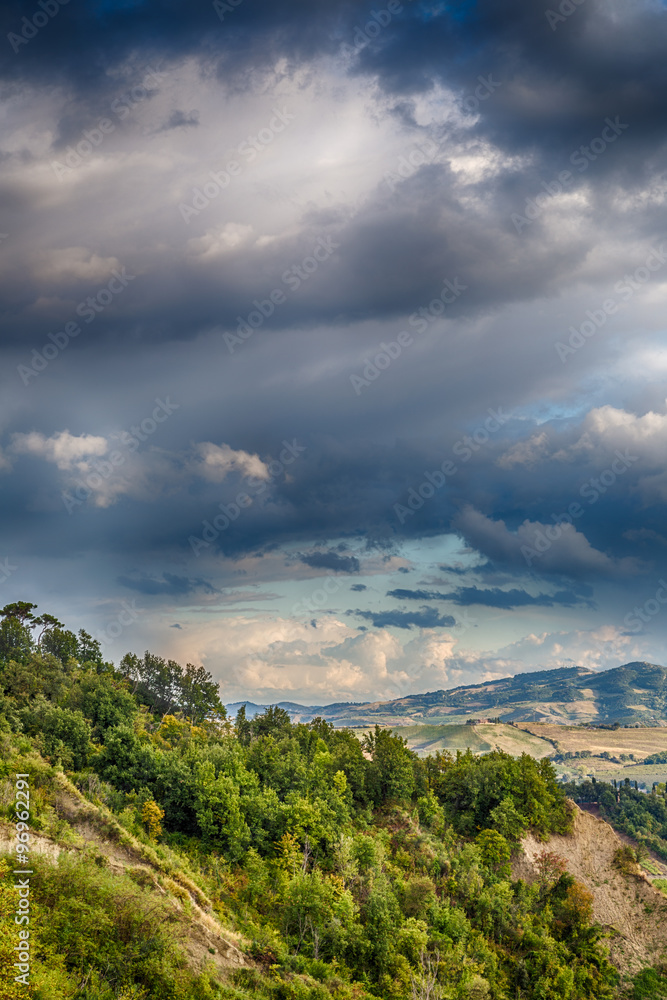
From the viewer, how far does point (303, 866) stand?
2768 inches

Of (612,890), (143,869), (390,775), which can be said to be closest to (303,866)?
(143,869)

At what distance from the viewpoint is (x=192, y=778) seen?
255 ft

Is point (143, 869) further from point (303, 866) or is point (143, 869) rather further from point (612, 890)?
point (612, 890)

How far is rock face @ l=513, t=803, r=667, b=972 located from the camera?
83938mm

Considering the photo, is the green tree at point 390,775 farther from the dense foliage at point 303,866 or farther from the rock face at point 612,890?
the rock face at point 612,890

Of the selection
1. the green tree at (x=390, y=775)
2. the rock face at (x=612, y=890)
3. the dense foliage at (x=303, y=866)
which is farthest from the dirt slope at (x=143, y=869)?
the rock face at (x=612, y=890)

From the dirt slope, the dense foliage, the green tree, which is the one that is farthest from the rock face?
the dirt slope

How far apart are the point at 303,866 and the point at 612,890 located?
5354 cm

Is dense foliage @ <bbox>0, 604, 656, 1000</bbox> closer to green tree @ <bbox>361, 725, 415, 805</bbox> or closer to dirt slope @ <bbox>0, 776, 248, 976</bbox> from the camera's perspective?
green tree @ <bbox>361, 725, 415, 805</bbox>

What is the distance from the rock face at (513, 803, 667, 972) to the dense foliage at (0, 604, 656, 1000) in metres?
2.80

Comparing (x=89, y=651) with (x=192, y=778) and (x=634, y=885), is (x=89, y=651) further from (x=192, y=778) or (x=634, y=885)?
(x=634, y=885)

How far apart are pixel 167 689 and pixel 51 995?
141 m

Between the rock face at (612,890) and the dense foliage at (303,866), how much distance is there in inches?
110

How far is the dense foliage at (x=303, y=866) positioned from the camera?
3906 centimetres
